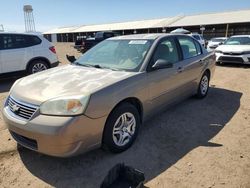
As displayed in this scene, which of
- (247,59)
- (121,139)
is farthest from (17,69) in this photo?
(247,59)

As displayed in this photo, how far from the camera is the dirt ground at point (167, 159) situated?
10.3ft

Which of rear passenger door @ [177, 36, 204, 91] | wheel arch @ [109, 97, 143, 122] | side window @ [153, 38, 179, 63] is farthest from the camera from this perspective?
rear passenger door @ [177, 36, 204, 91]

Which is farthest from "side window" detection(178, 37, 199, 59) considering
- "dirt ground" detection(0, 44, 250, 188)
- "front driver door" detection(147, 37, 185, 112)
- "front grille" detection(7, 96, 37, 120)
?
"front grille" detection(7, 96, 37, 120)

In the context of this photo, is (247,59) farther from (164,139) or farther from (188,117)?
(164,139)

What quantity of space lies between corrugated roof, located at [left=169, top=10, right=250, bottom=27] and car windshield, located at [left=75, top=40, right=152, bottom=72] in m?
32.2

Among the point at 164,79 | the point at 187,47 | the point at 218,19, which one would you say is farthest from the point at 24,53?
the point at 218,19

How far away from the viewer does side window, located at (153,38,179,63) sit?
446 cm

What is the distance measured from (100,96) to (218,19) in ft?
123

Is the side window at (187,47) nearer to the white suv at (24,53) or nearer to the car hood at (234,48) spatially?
the white suv at (24,53)

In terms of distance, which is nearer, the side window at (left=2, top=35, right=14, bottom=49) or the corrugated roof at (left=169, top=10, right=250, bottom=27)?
the side window at (left=2, top=35, right=14, bottom=49)

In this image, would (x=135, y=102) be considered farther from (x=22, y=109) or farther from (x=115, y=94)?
(x=22, y=109)

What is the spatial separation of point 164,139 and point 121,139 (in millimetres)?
853

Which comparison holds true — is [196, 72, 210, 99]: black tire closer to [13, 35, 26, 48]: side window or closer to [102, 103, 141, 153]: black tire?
[102, 103, 141, 153]: black tire

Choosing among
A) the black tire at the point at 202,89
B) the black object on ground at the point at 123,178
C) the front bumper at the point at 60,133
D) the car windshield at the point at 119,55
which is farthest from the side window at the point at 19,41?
the black object on ground at the point at 123,178
